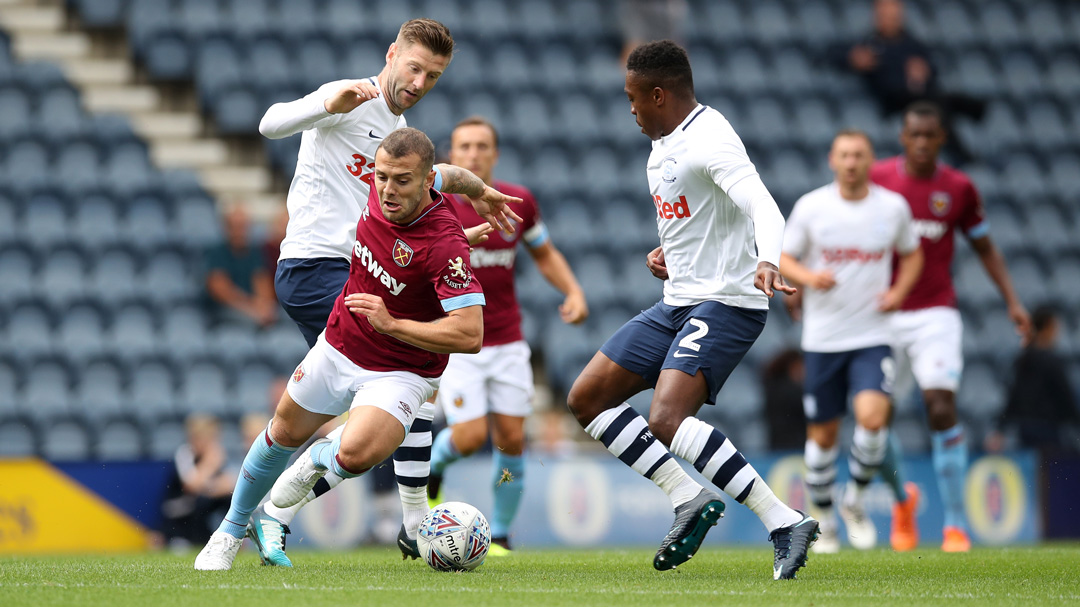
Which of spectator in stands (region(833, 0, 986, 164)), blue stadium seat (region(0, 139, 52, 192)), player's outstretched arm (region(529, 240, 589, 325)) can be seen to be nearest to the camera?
player's outstretched arm (region(529, 240, 589, 325))

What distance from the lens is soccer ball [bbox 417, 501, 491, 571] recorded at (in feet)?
17.6

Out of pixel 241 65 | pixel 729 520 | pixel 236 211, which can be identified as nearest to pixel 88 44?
pixel 241 65

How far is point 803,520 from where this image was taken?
204 inches

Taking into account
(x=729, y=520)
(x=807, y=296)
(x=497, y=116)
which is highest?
(x=497, y=116)

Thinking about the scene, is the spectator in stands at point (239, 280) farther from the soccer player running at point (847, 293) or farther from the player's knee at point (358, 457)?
the player's knee at point (358, 457)

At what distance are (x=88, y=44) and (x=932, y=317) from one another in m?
10.2

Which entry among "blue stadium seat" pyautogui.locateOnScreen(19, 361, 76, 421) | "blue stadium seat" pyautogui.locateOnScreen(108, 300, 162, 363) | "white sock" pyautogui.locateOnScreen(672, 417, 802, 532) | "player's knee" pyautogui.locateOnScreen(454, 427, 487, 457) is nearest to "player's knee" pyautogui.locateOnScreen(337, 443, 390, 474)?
"white sock" pyautogui.locateOnScreen(672, 417, 802, 532)

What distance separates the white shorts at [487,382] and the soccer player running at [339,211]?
1291 millimetres

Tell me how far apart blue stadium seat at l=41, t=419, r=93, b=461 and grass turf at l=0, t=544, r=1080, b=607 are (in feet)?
13.0

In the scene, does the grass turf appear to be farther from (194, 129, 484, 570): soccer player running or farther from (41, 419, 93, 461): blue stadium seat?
(41, 419, 93, 461): blue stadium seat

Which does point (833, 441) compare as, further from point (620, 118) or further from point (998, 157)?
point (998, 157)

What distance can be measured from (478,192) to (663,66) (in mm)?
1003

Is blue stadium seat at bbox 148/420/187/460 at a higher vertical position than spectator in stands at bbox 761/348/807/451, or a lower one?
lower

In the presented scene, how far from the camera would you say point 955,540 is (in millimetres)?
7812
